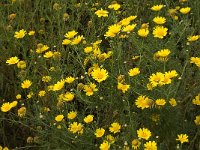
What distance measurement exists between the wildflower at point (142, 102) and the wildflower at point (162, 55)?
199 millimetres

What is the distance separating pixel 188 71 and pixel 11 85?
115cm

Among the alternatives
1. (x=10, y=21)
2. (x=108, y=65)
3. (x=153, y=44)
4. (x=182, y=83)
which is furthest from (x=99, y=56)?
(x=10, y=21)

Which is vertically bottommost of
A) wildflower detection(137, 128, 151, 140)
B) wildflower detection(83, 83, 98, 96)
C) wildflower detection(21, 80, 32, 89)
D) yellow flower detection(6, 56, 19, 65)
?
wildflower detection(21, 80, 32, 89)

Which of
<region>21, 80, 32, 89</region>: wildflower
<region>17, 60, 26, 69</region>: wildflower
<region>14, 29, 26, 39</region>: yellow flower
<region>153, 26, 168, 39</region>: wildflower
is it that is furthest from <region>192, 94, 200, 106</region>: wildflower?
<region>14, 29, 26, 39</region>: yellow flower

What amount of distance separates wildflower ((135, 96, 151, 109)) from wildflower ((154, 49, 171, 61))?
7.8 inches

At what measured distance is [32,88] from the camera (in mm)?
2324

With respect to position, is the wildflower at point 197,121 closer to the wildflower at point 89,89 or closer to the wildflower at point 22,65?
the wildflower at point 89,89

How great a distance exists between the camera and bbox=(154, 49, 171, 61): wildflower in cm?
191

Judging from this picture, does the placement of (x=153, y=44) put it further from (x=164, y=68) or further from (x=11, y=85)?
(x=11, y=85)

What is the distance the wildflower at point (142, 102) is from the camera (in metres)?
1.81

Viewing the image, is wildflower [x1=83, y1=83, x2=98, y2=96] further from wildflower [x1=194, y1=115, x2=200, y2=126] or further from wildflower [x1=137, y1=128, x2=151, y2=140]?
wildflower [x1=194, y1=115, x2=200, y2=126]

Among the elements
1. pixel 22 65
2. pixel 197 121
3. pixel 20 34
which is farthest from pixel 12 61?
pixel 197 121

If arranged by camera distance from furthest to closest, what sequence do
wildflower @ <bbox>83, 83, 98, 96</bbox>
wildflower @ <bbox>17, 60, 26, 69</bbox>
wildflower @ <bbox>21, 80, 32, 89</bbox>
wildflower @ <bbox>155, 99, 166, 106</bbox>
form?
1. wildflower @ <bbox>17, 60, 26, 69</bbox>
2. wildflower @ <bbox>21, 80, 32, 89</bbox>
3. wildflower @ <bbox>83, 83, 98, 96</bbox>
4. wildflower @ <bbox>155, 99, 166, 106</bbox>

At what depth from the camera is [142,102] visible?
6.09 ft
